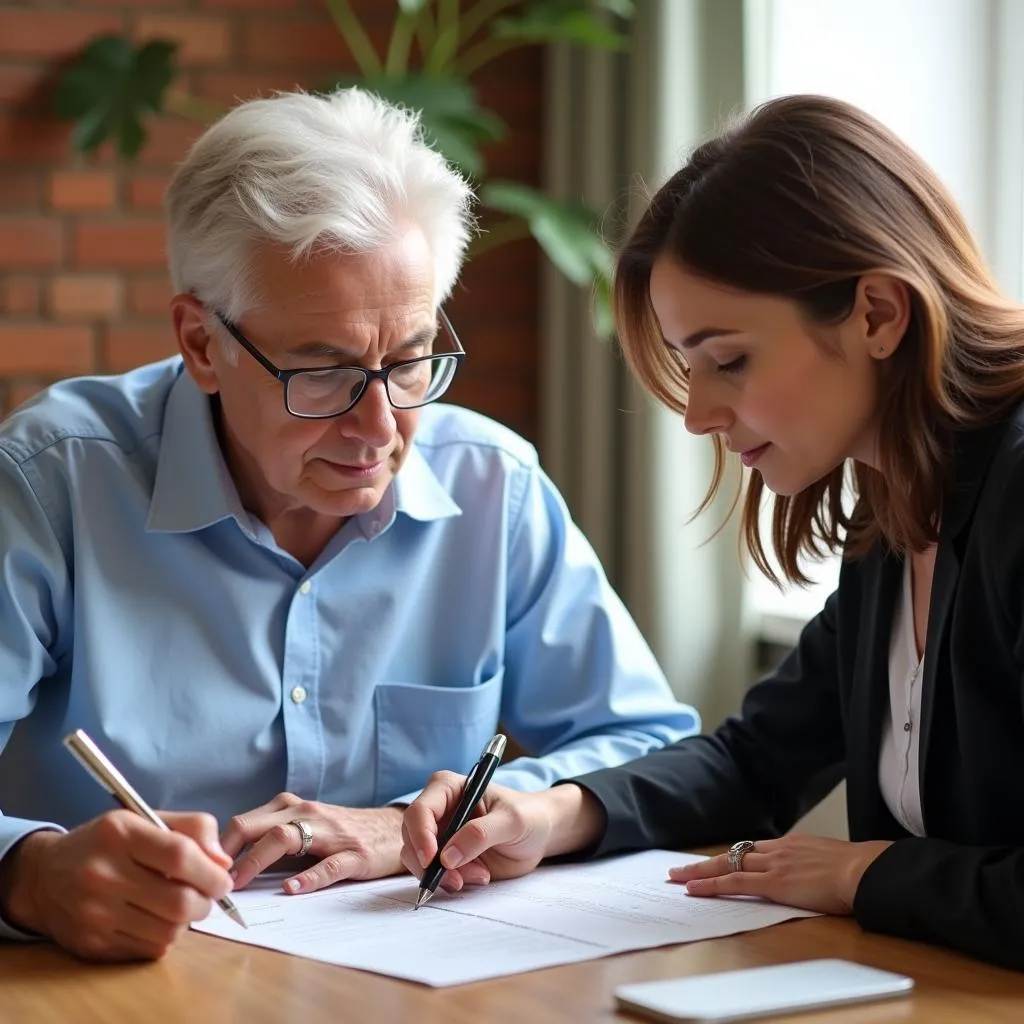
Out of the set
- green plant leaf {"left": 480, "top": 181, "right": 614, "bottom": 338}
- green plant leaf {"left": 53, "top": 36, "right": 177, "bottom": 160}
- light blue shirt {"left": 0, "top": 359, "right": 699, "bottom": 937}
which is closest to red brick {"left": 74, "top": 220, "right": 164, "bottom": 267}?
green plant leaf {"left": 53, "top": 36, "right": 177, "bottom": 160}

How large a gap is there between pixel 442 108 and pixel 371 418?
148 cm

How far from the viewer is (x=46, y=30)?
10.7 feet

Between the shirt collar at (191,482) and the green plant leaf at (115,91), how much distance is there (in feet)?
4.84

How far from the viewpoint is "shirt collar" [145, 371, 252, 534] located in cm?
174

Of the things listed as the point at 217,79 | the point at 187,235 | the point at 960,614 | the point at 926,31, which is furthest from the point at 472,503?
the point at 217,79

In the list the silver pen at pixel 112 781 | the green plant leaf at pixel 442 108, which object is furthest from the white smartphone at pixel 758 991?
the green plant leaf at pixel 442 108

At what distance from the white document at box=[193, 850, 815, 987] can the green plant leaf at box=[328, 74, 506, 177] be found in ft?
5.77

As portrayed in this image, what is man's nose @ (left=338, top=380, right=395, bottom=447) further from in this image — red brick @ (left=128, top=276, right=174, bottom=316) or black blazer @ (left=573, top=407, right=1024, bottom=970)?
red brick @ (left=128, top=276, right=174, bottom=316)

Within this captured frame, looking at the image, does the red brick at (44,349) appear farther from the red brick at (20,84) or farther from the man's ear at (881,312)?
the man's ear at (881,312)

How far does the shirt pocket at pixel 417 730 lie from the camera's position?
1801 mm

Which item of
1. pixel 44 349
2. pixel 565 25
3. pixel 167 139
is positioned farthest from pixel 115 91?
pixel 565 25

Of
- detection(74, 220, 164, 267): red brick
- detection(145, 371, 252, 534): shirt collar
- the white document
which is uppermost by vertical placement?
detection(74, 220, 164, 267): red brick

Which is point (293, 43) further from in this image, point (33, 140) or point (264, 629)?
point (264, 629)

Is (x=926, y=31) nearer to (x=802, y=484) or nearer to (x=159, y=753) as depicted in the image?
(x=802, y=484)
